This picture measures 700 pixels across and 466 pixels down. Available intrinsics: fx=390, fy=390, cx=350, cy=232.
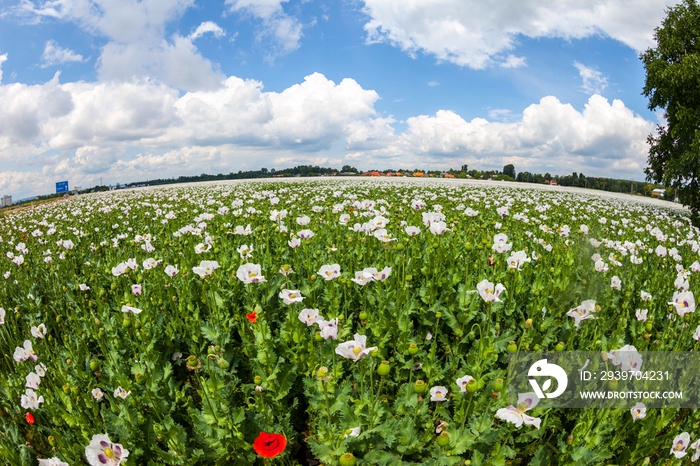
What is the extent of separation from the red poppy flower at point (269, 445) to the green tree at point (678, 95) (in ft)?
68.5

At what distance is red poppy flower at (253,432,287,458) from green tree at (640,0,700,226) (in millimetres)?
20890

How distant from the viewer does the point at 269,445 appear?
6.93 ft

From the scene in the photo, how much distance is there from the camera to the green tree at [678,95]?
1717 centimetres

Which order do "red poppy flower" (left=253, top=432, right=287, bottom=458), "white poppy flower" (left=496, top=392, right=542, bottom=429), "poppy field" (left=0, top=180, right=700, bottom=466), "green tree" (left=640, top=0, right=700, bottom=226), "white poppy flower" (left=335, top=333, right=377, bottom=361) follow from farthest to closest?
"green tree" (left=640, top=0, right=700, bottom=226) < "poppy field" (left=0, top=180, right=700, bottom=466) < "white poppy flower" (left=335, top=333, right=377, bottom=361) < "white poppy flower" (left=496, top=392, right=542, bottom=429) < "red poppy flower" (left=253, top=432, right=287, bottom=458)

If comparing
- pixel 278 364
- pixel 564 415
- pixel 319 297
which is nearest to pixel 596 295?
pixel 564 415

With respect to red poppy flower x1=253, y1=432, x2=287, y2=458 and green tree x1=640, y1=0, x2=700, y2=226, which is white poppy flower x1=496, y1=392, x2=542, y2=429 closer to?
red poppy flower x1=253, y1=432, x2=287, y2=458

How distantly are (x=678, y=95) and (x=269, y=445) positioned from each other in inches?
937

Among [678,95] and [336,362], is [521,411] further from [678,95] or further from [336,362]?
[678,95]

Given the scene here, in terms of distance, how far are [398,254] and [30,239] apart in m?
10.3

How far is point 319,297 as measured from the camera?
15.0ft

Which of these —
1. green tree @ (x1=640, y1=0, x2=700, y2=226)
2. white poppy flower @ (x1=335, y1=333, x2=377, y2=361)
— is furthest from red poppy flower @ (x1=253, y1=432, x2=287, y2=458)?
green tree @ (x1=640, y1=0, x2=700, y2=226)

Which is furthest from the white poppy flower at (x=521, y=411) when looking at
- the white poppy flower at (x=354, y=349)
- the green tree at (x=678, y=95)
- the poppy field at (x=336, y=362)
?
the green tree at (x=678, y=95)

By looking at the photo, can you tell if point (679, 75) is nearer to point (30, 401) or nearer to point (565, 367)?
point (565, 367)

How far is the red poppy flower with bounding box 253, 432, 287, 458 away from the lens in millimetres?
2010
